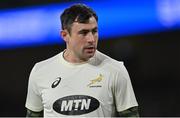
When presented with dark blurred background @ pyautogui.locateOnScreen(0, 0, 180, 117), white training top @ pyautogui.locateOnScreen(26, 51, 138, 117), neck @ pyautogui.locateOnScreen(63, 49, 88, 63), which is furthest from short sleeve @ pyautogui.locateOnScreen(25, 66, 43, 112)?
dark blurred background @ pyautogui.locateOnScreen(0, 0, 180, 117)

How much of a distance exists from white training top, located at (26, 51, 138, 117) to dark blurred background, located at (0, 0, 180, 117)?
11.1ft

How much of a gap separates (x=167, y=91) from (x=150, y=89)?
260 mm

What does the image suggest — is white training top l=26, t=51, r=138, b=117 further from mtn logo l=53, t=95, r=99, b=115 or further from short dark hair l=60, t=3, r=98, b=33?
short dark hair l=60, t=3, r=98, b=33

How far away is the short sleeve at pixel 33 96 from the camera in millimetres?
2844

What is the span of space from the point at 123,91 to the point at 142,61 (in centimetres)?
406

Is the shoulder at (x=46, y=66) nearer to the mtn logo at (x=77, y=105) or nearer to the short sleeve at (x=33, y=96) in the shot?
the short sleeve at (x=33, y=96)

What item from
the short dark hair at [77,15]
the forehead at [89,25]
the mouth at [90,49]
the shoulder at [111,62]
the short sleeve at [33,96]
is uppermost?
the short dark hair at [77,15]

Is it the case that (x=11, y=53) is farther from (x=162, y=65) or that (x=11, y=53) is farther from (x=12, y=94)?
(x=162, y=65)

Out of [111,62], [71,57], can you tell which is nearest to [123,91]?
[111,62]

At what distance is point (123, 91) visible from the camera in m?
2.66

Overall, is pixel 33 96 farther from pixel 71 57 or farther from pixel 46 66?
pixel 71 57

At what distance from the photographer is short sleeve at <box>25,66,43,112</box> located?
9.33 ft

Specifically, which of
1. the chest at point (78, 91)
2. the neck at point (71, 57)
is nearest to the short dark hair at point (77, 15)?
the neck at point (71, 57)

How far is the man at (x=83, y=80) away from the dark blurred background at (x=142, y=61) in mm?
3396
